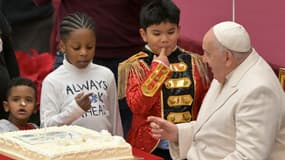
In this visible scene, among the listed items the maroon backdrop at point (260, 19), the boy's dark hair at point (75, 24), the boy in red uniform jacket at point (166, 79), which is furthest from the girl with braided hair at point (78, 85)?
the maroon backdrop at point (260, 19)

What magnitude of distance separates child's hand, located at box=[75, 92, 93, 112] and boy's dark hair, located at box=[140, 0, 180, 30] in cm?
51

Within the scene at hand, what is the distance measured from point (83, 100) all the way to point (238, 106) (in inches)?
31.7

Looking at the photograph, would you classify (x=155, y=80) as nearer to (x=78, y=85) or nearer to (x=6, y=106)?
(x=78, y=85)

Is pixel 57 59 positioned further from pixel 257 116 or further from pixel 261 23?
pixel 257 116

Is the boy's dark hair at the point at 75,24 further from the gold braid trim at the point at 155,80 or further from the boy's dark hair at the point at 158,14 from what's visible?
the gold braid trim at the point at 155,80

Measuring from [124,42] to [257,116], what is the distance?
1415 mm

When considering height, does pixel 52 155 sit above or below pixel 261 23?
below

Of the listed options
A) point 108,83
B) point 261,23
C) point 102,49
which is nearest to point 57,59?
point 102,49

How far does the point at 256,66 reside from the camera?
309 centimetres

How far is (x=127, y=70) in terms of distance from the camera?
379 cm

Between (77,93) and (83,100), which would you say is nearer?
(83,100)

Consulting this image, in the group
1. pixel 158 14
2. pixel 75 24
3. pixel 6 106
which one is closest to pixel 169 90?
pixel 158 14

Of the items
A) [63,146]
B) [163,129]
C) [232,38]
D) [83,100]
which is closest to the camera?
[63,146]

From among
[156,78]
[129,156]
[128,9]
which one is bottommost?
[129,156]
